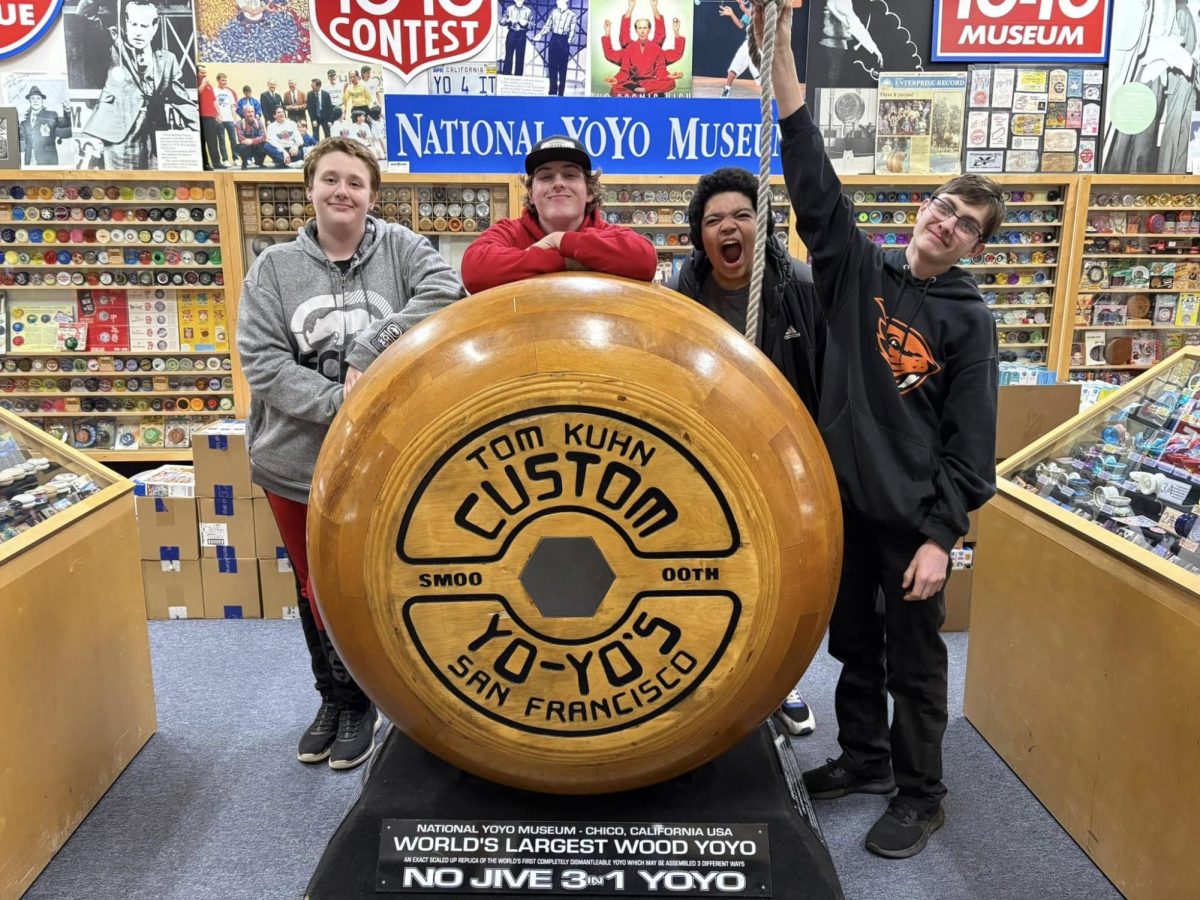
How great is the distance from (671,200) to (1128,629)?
12.7ft

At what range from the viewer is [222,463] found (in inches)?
144

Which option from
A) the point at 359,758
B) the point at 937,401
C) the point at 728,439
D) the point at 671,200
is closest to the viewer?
the point at 728,439

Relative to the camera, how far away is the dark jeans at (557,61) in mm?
5281

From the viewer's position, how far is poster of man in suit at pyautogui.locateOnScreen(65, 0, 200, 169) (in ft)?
16.7

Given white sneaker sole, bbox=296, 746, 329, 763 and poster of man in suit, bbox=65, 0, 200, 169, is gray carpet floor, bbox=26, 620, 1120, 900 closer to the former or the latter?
white sneaker sole, bbox=296, 746, 329, 763

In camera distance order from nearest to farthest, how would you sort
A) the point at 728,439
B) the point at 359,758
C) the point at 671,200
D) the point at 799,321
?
the point at 728,439, the point at 799,321, the point at 359,758, the point at 671,200

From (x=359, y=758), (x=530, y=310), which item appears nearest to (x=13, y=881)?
(x=359, y=758)

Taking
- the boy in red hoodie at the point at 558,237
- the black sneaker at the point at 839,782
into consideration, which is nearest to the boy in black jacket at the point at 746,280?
the boy in red hoodie at the point at 558,237

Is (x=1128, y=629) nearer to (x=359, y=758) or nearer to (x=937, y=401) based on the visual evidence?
(x=937, y=401)

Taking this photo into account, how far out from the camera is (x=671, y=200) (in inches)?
207

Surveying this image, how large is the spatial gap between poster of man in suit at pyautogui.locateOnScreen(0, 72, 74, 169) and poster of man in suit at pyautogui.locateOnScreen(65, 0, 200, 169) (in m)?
0.07

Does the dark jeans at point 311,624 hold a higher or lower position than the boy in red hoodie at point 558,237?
lower

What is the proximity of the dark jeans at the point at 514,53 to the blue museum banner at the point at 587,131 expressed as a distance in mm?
321

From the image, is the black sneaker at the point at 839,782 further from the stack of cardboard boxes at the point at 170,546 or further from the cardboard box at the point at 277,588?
the stack of cardboard boxes at the point at 170,546
